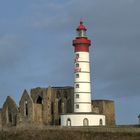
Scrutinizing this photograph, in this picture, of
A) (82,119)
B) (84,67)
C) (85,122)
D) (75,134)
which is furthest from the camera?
(84,67)

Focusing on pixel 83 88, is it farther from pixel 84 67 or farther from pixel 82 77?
pixel 84 67

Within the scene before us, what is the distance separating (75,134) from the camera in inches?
2719

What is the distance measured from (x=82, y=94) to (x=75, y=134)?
44.0 feet

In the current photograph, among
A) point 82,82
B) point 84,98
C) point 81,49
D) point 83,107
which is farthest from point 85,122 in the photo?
point 81,49

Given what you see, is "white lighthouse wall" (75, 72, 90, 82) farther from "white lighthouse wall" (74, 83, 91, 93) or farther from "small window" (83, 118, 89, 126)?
"small window" (83, 118, 89, 126)

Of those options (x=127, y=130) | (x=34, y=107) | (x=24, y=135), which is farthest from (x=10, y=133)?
(x=34, y=107)

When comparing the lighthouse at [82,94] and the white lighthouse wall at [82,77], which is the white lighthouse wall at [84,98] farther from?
the white lighthouse wall at [82,77]

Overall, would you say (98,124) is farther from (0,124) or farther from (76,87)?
(0,124)

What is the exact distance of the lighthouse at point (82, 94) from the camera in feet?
268

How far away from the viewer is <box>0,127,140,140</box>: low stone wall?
6806 centimetres

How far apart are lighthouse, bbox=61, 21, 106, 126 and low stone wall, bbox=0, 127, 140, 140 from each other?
9692 millimetres

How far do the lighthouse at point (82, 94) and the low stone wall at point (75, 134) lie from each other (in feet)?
31.8

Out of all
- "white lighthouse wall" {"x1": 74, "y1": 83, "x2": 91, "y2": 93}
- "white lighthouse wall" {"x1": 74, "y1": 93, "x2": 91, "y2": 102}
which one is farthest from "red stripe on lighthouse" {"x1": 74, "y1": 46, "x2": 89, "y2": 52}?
"white lighthouse wall" {"x1": 74, "y1": 93, "x2": 91, "y2": 102}

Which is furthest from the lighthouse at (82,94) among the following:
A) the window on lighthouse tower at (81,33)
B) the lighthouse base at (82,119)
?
the window on lighthouse tower at (81,33)
